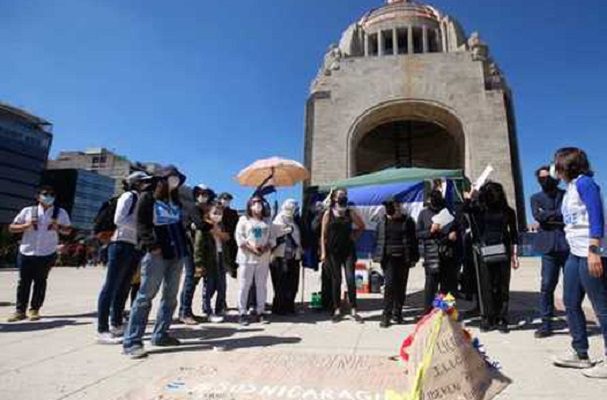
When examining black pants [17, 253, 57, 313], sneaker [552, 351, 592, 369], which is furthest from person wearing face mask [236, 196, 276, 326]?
sneaker [552, 351, 592, 369]

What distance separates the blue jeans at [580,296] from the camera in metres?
3.62

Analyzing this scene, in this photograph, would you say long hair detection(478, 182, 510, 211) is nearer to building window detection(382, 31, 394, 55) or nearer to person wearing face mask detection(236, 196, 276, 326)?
person wearing face mask detection(236, 196, 276, 326)

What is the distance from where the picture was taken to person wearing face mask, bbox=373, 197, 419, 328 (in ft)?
19.3

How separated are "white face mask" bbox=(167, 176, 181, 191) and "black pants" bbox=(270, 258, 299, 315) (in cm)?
251

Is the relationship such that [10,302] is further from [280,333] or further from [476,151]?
[476,151]

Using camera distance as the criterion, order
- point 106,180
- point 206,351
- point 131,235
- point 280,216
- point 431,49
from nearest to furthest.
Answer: point 206,351 < point 131,235 < point 280,216 < point 431,49 < point 106,180

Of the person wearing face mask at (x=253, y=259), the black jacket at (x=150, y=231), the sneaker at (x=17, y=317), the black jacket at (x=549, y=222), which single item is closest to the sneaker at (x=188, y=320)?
the person wearing face mask at (x=253, y=259)

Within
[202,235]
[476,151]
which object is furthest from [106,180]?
[202,235]

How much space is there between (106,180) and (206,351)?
105m

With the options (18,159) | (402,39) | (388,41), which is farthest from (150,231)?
(18,159)

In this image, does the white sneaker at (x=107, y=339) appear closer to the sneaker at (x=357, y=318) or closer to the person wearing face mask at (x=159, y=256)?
the person wearing face mask at (x=159, y=256)

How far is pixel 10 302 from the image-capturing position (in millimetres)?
8703

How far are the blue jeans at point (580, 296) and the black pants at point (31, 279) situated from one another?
7.04m

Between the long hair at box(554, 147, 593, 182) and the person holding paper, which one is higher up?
the long hair at box(554, 147, 593, 182)
